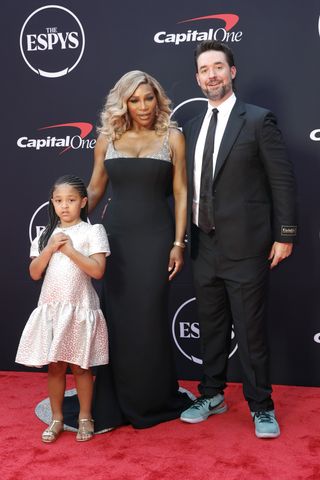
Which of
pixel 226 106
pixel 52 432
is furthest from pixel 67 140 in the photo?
pixel 52 432

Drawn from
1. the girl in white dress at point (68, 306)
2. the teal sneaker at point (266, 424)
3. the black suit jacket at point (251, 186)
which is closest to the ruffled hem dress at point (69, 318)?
the girl in white dress at point (68, 306)

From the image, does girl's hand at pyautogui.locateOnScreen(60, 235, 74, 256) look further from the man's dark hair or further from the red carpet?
the man's dark hair

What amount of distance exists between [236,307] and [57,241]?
91 centimetres

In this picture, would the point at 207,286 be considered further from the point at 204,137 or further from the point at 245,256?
the point at 204,137

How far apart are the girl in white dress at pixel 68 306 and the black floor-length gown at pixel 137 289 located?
0.54 ft

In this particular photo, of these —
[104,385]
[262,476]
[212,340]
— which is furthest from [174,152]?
[262,476]

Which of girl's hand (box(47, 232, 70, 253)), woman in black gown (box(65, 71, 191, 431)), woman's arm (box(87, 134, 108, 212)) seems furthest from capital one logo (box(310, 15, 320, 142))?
girl's hand (box(47, 232, 70, 253))

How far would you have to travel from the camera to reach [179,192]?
3082mm

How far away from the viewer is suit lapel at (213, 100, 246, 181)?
2.88 metres

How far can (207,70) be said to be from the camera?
2.93 m

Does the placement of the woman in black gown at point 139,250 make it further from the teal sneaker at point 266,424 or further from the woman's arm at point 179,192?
the teal sneaker at point 266,424

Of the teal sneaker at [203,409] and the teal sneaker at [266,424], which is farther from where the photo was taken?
the teal sneaker at [203,409]

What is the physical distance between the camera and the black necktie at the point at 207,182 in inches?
116

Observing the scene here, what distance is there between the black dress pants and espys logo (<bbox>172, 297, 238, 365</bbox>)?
0.70 metres
